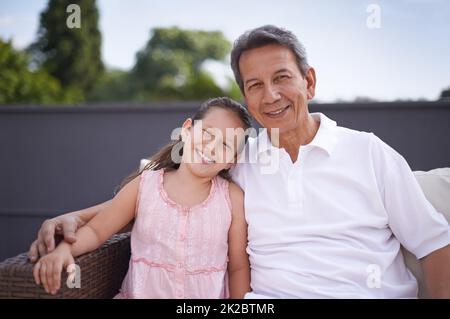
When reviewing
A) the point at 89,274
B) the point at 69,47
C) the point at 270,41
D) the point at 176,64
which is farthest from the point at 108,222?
the point at 176,64

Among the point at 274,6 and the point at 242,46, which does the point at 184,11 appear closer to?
the point at 274,6

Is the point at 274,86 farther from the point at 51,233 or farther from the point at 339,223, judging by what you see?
the point at 51,233

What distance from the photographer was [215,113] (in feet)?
5.24

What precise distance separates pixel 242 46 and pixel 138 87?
24.1 meters

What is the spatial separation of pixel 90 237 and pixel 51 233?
0.47 feet

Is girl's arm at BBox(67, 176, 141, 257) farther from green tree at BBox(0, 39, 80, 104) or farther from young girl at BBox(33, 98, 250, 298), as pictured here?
green tree at BBox(0, 39, 80, 104)

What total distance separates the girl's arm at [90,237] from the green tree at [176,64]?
60.8 feet

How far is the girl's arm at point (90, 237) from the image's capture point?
1.19 metres

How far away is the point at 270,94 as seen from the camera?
1541mm

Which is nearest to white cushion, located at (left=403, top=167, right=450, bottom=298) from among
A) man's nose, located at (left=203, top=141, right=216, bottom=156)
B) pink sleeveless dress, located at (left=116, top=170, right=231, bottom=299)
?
pink sleeveless dress, located at (left=116, top=170, right=231, bottom=299)

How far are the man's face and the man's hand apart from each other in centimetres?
83

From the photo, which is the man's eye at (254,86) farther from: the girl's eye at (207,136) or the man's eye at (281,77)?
the girl's eye at (207,136)

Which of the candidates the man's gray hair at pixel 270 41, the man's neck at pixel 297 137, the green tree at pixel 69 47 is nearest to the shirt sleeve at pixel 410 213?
the man's neck at pixel 297 137

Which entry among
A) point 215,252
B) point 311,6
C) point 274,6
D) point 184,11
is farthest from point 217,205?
point 184,11
